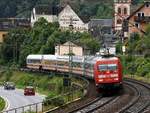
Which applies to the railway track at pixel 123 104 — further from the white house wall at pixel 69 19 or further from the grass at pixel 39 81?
the white house wall at pixel 69 19

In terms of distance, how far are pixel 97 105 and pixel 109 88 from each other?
6.55 meters

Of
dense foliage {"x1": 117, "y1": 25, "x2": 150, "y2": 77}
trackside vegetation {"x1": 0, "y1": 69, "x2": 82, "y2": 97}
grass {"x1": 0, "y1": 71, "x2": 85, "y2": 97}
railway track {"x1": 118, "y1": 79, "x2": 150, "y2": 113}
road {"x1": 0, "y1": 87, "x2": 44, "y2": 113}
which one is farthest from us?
trackside vegetation {"x1": 0, "y1": 69, "x2": 82, "y2": 97}

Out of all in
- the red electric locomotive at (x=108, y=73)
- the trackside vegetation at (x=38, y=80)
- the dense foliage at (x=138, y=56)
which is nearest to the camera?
the red electric locomotive at (x=108, y=73)

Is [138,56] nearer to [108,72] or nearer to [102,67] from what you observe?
[102,67]

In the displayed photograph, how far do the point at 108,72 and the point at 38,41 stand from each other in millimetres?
74439

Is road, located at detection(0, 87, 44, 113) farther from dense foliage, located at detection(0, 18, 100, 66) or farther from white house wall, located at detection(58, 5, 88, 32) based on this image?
white house wall, located at detection(58, 5, 88, 32)

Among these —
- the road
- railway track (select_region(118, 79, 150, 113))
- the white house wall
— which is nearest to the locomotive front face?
railway track (select_region(118, 79, 150, 113))

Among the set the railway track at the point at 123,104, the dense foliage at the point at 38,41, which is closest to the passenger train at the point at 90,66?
the railway track at the point at 123,104

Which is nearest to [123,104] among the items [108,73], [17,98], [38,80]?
[108,73]

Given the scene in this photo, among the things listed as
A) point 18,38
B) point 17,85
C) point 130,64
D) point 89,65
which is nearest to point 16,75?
point 17,85

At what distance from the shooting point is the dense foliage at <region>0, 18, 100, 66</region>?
111m

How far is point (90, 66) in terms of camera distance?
6091 cm

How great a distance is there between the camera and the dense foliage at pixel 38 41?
110613 millimetres

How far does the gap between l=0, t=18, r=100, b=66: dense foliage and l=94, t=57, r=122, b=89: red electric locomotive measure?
53234mm
